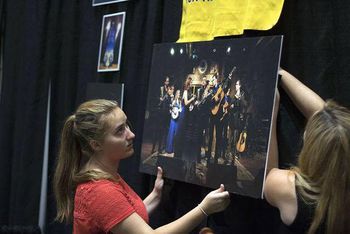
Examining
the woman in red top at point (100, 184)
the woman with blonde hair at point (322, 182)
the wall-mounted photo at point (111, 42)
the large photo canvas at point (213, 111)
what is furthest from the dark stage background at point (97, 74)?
the woman with blonde hair at point (322, 182)

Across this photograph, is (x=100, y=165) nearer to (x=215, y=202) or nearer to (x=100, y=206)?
(x=100, y=206)

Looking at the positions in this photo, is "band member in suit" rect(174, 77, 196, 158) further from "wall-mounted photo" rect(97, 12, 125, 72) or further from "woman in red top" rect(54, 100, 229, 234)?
"wall-mounted photo" rect(97, 12, 125, 72)

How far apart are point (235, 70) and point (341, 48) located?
38 centimetres

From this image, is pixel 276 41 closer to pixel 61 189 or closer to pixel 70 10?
pixel 61 189

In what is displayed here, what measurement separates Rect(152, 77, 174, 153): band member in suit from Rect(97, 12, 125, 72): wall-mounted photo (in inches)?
20.6

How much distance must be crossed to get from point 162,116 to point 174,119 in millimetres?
86

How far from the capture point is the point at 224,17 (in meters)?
1.83

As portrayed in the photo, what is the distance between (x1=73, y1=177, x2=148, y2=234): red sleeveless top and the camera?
5.08 ft

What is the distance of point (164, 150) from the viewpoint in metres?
1.96

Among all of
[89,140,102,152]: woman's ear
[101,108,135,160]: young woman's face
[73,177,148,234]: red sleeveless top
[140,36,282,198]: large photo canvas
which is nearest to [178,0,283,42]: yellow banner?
[140,36,282,198]: large photo canvas

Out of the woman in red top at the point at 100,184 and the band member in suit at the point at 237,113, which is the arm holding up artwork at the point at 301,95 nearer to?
the band member in suit at the point at 237,113

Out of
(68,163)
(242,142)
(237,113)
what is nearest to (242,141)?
(242,142)

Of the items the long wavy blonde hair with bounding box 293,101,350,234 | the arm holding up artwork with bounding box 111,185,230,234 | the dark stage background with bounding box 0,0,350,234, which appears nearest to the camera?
the long wavy blonde hair with bounding box 293,101,350,234

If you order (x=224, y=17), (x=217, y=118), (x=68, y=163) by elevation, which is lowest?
(x=68, y=163)
